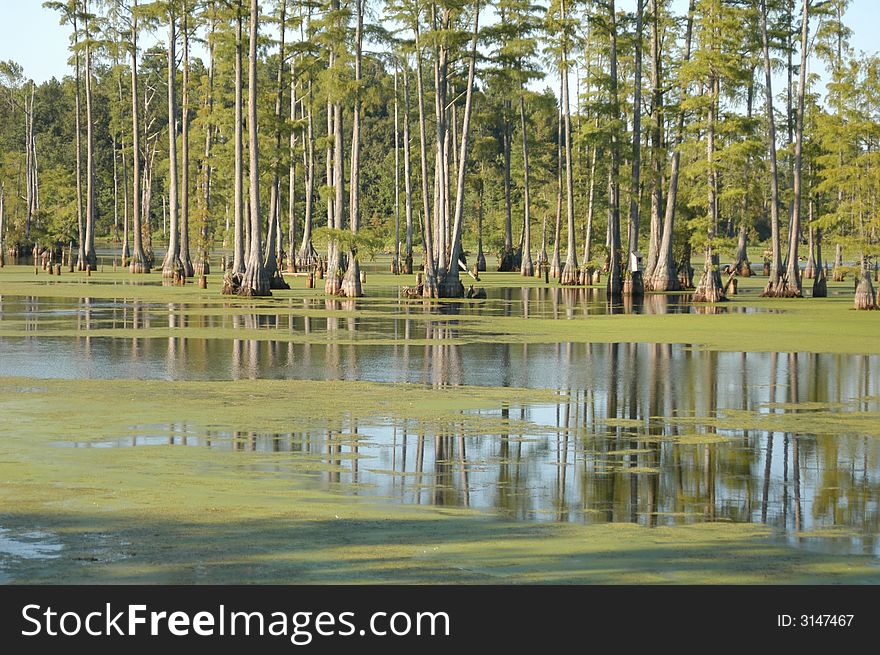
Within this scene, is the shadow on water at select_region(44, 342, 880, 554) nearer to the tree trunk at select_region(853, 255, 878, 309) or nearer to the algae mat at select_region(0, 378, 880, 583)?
the algae mat at select_region(0, 378, 880, 583)

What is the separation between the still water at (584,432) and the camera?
35.3ft

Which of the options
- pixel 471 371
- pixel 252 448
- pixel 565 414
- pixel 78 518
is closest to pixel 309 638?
pixel 78 518

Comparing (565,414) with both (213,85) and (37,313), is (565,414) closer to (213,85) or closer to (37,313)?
(37,313)

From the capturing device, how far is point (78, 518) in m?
9.77

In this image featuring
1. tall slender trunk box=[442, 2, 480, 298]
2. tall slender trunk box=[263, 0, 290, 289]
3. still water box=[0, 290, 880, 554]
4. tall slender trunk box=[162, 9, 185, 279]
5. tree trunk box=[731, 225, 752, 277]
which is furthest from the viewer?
tree trunk box=[731, 225, 752, 277]

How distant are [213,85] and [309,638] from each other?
234 feet

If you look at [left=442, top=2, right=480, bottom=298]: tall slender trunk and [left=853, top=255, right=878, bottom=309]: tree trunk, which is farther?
[left=442, top=2, right=480, bottom=298]: tall slender trunk

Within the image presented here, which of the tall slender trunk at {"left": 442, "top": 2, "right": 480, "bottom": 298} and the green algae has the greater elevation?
the tall slender trunk at {"left": 442, "top": 2, "right": 480, "bottom": 298}

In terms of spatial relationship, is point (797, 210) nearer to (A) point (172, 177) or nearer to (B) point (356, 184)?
(B) point (356, 184)

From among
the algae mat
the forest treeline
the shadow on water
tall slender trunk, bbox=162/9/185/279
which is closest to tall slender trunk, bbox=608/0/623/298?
the forest treeline

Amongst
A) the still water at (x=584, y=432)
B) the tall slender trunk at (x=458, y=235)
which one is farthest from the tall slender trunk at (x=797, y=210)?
the still water at (x=584, y=432)

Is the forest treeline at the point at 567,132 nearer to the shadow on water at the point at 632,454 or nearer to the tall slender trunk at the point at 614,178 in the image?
the tall slender trunk at the point at 614,178

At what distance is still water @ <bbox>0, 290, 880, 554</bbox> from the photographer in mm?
10750

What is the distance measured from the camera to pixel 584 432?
47.8 ft
